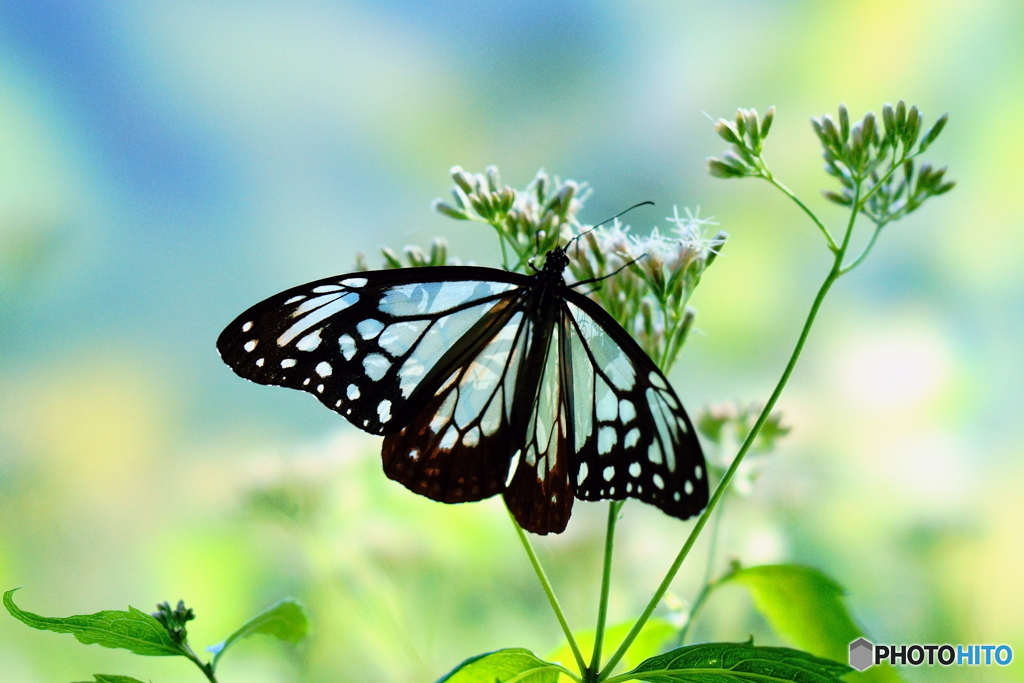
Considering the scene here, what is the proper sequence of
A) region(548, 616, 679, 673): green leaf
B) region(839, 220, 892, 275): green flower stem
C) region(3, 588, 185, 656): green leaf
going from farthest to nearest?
1. region(548, 616, 679, 673): green leaf
2. region(839, 220, 892, 275): green flower stem
3. region(3, 588, 185, 656): green leaf

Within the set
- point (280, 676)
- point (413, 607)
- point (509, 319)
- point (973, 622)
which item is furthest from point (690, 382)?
point (509, 319)

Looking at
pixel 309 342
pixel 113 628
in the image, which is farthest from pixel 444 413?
pixel 113 628

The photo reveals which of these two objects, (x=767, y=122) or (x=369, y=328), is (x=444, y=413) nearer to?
(x=369, y=328)

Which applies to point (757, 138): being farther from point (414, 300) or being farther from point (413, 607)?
point (413, 607)

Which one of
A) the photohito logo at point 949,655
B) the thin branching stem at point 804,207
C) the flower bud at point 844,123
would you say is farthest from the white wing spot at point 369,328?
the photohito logo at point 949,655

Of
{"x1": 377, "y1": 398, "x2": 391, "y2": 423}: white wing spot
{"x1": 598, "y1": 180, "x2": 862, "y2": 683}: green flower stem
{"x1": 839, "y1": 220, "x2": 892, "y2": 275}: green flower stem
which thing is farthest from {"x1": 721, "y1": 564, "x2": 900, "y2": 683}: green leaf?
{"x1": 377, "y1": 398, "x2": 391, "y2": 423}: white wing spot

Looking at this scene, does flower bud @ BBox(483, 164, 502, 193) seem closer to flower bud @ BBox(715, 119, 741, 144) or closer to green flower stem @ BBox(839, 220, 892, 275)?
flower bud @ BBox(715, 119, 741, 144)
